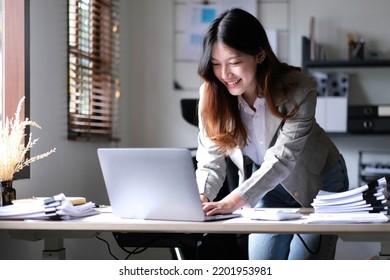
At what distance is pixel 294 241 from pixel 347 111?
1887mm

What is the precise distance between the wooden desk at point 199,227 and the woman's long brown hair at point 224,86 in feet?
1.31

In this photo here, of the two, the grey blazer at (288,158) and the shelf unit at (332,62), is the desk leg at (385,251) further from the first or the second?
the shelf unit at (332,62)

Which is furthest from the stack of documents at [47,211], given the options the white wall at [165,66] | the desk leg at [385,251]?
the white wall at [165,66]

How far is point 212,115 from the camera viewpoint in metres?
2.07

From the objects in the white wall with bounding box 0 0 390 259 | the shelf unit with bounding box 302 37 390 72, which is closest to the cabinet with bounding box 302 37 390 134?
the shelf unit with bounding box 302 37 390 72

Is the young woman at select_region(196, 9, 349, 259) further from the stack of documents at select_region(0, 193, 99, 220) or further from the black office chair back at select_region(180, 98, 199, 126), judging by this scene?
the black office chair back at select_region(180, 98, 199, 126)

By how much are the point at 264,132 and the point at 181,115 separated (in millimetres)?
2056

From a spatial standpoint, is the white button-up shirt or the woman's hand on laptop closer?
the woman's hand on laptop

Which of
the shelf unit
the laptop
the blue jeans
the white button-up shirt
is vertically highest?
the shelf unit

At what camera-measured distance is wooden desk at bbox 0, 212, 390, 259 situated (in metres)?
1.63

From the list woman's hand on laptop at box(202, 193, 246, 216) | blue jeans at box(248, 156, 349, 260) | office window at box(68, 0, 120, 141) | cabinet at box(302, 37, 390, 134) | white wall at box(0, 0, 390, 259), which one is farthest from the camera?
white wall at box(0, 0, 390, 259)

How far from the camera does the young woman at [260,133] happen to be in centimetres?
192

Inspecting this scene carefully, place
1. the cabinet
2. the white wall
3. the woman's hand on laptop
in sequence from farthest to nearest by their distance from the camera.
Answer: the white wall, the cabinet, the woman's hand on laptop

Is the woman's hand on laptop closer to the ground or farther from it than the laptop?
closer to the ground
